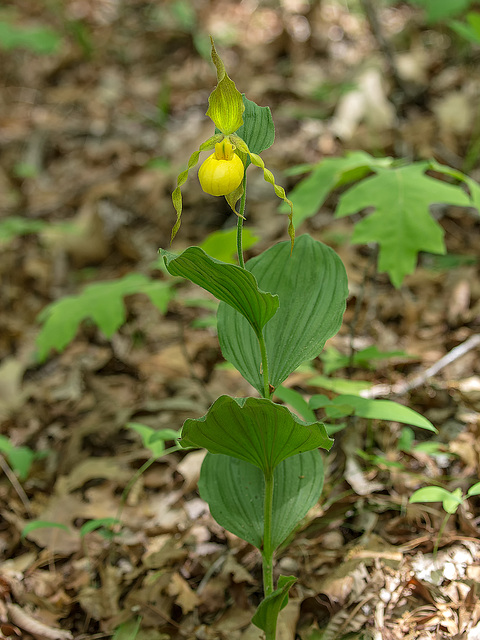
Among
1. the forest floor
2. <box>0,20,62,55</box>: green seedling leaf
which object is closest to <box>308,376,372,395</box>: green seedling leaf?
the forest floor

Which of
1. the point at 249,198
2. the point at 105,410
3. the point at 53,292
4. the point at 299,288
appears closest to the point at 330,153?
the point at 249,198

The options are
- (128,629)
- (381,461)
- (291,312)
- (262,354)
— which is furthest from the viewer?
(381,461)

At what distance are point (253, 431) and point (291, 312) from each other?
11.0 inches

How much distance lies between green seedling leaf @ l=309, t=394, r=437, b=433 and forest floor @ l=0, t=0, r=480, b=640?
10.1 inches

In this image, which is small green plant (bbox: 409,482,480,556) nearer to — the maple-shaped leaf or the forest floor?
the forest floor

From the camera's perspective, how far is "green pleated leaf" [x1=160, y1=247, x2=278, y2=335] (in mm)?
882

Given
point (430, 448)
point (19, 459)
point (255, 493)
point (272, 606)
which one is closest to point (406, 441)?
point (430, 448)

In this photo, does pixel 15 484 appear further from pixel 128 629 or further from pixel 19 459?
pixel 128 629

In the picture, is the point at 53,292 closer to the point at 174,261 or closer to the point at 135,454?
the point at 135,454

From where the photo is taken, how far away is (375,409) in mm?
1204

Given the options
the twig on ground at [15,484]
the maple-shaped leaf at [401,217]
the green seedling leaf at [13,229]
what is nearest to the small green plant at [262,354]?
the maple-shaped leaf at [401,217]

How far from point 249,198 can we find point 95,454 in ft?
6.01

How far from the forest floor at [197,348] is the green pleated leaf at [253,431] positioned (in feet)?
1.48

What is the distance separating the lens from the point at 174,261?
2.97 feet
